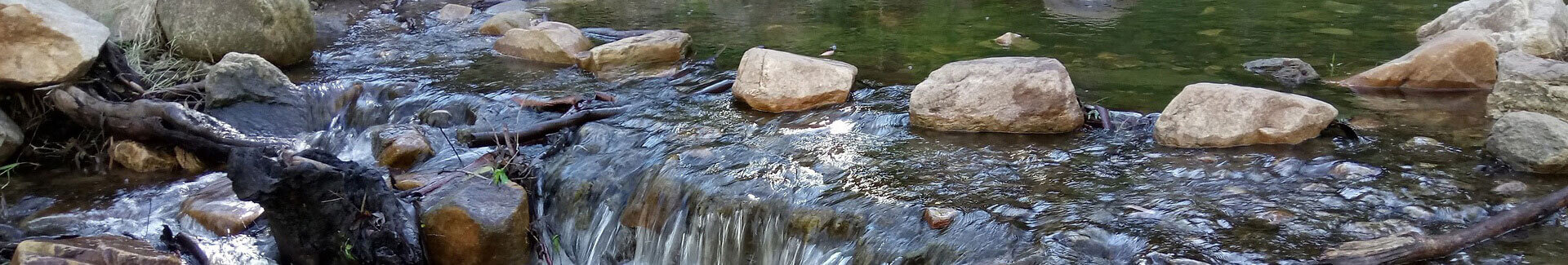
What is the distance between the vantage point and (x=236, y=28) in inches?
271

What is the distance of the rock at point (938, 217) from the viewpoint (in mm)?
3586

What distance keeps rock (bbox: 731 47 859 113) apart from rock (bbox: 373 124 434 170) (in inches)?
65.5

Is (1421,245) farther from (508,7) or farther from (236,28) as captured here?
(508,7)

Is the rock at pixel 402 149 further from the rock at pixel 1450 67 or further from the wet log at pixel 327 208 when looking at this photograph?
the rock at pixel 1450 67

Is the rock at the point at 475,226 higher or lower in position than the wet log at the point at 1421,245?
lower

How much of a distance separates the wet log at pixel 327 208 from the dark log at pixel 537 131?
101 centimetres

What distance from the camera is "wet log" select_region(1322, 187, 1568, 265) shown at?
3.01 meters

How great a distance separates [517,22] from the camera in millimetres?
9117

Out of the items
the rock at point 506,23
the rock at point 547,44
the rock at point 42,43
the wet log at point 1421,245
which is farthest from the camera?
the rock at point 506,23

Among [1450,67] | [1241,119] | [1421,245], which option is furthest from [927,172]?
[1450,67]

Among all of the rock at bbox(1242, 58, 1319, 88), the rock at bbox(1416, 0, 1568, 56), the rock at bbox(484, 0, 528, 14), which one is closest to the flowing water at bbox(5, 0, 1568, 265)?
the rock at bbox(1242, 58, 1319, 88)

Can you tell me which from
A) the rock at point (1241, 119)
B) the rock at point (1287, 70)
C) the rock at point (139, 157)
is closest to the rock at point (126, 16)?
the rock at point (139, 157)

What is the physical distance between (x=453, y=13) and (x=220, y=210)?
232 inches

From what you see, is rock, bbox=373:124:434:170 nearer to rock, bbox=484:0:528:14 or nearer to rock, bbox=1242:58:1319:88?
rock, bbox=1242:58:1319:88
